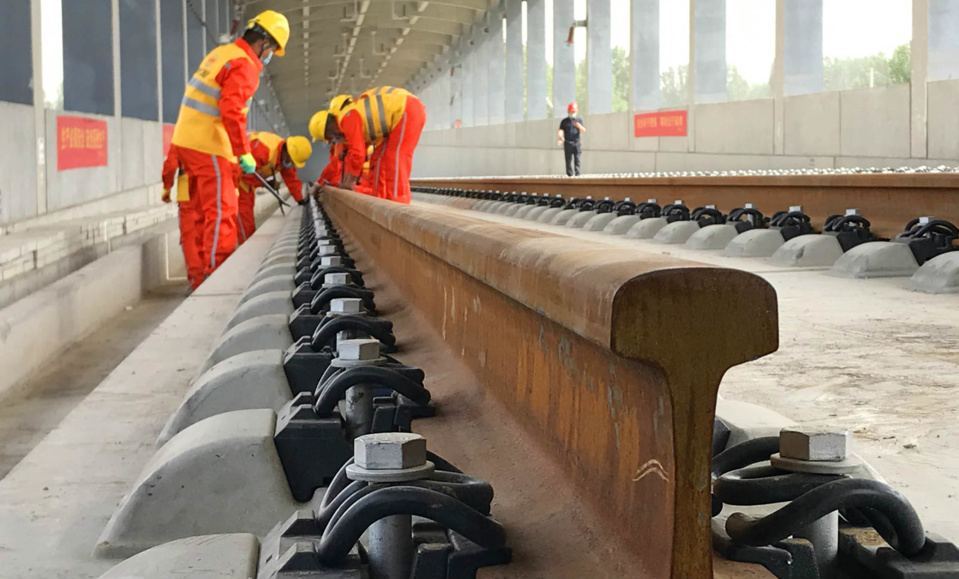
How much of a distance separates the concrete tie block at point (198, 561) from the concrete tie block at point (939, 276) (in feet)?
13.3

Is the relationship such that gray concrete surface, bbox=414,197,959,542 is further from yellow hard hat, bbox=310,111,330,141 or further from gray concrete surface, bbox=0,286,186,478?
yellow hard hat, bbox=310,111,330,141

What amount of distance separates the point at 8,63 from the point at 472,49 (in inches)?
1569

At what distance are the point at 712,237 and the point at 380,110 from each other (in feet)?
17.2

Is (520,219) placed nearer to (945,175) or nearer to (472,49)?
(945,175)

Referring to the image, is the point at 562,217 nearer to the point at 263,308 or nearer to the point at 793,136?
the point at 263,308

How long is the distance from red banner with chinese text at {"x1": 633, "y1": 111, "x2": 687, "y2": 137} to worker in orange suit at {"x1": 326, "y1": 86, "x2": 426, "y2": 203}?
12.2 meters

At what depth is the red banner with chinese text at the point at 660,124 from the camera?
2333cm

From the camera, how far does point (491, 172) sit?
4206 centimetres

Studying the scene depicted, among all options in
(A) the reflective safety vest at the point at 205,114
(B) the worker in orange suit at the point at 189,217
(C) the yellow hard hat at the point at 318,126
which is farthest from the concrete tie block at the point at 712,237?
(C) the yellow hard hat at the point at 318,126

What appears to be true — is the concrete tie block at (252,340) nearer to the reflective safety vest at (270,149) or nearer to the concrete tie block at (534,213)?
the concrete tie block at (534,213)

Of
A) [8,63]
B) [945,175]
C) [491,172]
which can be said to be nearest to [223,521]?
[945,175]

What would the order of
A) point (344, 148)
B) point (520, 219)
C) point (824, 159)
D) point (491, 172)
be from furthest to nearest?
point (491, 172), point (824, 159), point (344, 148), point (520, 219)

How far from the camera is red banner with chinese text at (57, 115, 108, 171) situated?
1094 cm

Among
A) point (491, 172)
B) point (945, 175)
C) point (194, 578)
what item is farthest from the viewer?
point (491, 172)
